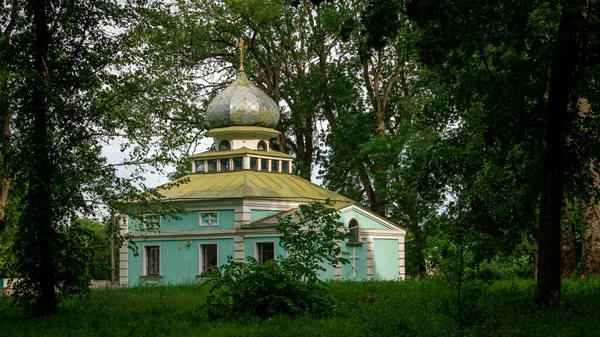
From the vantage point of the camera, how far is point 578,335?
12477 mm

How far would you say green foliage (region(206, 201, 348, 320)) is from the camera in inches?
608

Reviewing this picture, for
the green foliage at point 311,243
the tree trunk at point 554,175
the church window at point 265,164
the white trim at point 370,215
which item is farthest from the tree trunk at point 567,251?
the church window at point 265,164

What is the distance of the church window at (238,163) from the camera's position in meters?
37.7

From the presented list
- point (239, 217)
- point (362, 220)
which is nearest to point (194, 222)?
point (239, 217)

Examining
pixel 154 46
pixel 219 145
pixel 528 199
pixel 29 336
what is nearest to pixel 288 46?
pixel 219 145

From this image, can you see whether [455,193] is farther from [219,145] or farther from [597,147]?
[219,145]

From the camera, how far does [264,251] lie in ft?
111

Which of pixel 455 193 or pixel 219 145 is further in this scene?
pixel 219 145

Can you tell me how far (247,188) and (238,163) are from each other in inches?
138

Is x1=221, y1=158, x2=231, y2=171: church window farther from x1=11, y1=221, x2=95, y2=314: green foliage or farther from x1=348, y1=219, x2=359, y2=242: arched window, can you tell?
x1=11, y1=221, x2=95, y2=314: green foliage

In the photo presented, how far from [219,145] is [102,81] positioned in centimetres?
2119

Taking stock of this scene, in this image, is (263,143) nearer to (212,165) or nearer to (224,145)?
(224,145)

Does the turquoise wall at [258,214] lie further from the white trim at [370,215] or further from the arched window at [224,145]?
the arched window at [224,145]

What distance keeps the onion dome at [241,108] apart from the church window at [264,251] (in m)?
6.65
